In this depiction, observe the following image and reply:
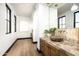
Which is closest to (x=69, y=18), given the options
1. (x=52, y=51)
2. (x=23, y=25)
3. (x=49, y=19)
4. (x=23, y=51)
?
(x=52, y=51)

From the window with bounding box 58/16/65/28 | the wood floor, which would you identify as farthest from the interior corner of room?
the wood floor

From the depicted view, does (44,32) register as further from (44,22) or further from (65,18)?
(65,18)

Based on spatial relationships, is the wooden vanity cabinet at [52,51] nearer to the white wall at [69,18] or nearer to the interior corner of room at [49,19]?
the interior corner of room at [49,19]

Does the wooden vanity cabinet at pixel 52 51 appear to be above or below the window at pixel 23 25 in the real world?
below

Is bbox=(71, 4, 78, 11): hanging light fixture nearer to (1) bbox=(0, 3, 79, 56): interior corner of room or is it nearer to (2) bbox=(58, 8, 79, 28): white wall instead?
(1) bbox=(0, 3, 79, 56): interior corner of room

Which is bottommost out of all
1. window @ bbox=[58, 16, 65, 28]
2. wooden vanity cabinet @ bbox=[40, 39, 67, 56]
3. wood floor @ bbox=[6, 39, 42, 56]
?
wood floor @ bbox=[6, 39, 42, 56]

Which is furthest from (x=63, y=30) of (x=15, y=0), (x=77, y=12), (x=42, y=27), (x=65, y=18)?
(x=15, y=0)

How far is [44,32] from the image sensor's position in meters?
4.19

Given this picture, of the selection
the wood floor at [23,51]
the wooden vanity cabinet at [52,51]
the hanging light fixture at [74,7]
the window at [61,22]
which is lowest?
the wood floor at [23,51]

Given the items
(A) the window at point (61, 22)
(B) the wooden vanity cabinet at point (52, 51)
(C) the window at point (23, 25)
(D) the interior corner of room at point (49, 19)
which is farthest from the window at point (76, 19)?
(C) the window at point (23, 25)

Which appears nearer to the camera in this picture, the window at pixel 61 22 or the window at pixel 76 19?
the window at pixel 76 19

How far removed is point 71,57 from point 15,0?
6.12ft

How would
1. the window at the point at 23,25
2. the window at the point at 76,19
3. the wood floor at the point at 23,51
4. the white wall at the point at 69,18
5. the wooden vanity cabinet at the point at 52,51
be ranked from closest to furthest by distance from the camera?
the wooden vanity cabinet at the point at 52,51
the window at the point at 76,19
the white wall at the point at 69,18
the wood floor at the point at 23,51
the window at the point at 23,25

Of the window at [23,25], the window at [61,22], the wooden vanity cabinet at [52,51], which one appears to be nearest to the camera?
the wooden vanity cabinet at [52,51]
